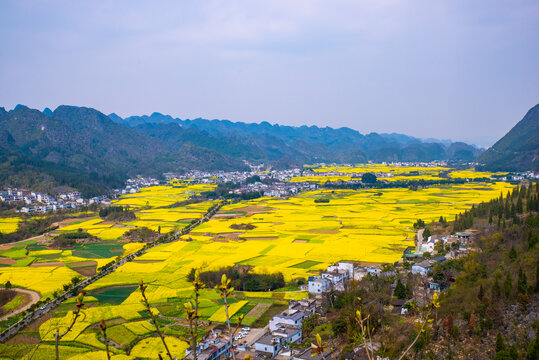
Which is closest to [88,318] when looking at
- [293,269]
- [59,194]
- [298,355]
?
[298,355]

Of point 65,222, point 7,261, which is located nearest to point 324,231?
point 7,261

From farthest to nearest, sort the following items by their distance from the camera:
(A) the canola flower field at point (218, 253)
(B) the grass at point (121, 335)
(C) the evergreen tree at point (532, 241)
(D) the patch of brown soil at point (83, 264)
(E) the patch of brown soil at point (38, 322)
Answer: (D) the patch of brown soil at point (83, 264)
(C) the evergreen tree at point (532, 241)
(A) the canola flower field at point (218, 253)
(E) the patch of brown soil at point (38, 322)
(B) the grass at point (121, 335)

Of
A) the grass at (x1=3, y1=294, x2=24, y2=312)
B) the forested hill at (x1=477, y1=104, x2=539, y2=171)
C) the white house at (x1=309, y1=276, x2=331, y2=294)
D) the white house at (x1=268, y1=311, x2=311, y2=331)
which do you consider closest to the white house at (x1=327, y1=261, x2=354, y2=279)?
the white house at (x1=309, y1=276, x2=331, y2=294)

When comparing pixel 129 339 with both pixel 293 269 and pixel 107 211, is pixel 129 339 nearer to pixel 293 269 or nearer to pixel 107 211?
pixel 293 269

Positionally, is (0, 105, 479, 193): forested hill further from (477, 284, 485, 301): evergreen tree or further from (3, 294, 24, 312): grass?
(477, 284, 485, 301): evergreen tree

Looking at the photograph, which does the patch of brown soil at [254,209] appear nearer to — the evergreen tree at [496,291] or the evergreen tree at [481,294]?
the evergreen tree at [481,294]

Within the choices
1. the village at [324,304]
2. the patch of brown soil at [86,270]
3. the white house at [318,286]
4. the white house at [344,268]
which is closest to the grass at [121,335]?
the village at [324,304]
